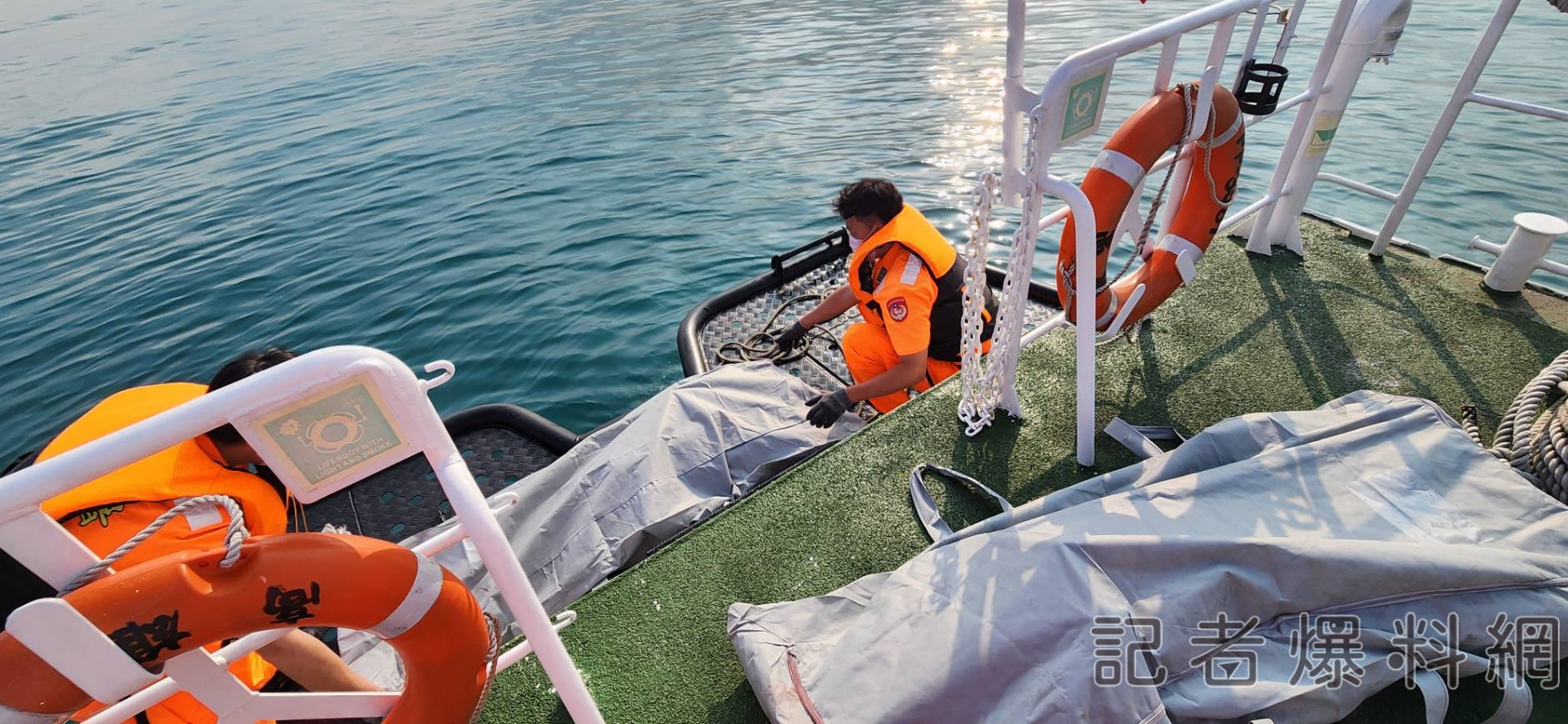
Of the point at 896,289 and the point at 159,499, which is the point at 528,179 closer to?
the point at 896,289

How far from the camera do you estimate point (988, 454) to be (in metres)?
2.59

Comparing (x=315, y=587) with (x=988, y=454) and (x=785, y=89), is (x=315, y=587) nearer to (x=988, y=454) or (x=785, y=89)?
(x=988, y=454)

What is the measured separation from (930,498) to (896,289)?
100cm

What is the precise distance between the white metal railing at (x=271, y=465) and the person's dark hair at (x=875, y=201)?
2150mm

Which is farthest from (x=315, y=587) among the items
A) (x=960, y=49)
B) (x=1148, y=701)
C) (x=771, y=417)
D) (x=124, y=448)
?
(x=960, y=49)

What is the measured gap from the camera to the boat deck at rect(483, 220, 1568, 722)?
196 cm

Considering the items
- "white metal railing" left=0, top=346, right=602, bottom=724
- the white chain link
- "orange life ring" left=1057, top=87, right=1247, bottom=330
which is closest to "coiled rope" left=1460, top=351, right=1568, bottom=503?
"orange life ring" left=1057, top=87, right=1247, bottom=330

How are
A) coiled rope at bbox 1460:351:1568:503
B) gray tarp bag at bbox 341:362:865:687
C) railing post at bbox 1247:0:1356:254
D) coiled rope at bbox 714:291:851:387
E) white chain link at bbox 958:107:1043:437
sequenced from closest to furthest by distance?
coiled rope at bbox 1460:351:1568:503 → white chain link at bbox 958:107:1043:437 → gray tarp bag at bbox 341:362:865:687 → railing post at bbox 1247:0:1356:254 → coiled rope at bbox 714:291:851:387

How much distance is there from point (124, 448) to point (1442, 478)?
9.00 feet

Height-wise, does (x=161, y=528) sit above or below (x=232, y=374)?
above

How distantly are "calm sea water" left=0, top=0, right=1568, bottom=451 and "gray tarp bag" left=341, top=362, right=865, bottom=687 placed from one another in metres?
2.18

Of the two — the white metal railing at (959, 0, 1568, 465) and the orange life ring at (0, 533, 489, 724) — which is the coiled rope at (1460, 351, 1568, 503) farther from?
the orange life ring at (0, 533, 489, 724)

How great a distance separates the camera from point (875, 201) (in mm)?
3092

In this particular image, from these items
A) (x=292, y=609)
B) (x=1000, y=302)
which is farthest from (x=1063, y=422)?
(x=292, y=609)
